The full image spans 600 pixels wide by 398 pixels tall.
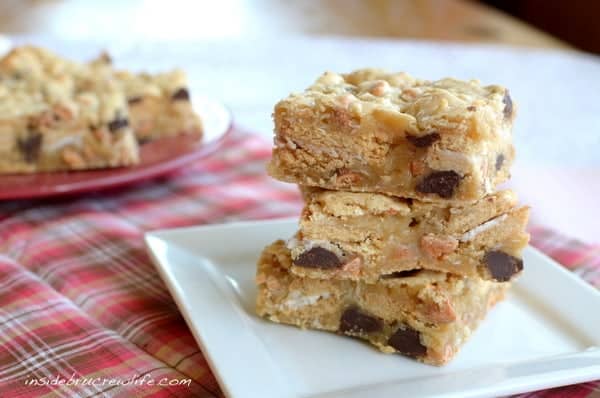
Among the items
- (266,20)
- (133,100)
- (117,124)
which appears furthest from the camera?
(266,20)

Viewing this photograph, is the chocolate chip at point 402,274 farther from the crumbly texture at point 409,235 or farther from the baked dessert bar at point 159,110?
the baked dessert bar at point 159,110

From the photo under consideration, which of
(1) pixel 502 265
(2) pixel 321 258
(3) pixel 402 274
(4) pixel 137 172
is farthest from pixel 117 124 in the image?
(1) pixel 502 265

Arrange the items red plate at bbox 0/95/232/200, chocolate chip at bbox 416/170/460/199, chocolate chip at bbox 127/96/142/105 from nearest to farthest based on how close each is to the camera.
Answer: chocolate chip at bbox 416/170/460/199, red plate at bbox 0/95/232/200, chocolate chip at bbox 127/96/142/105

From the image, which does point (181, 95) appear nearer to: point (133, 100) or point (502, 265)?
point (133, 100)

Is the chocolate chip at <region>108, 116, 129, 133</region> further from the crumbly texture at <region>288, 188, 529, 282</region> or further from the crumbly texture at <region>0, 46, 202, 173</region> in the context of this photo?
the crumbly texture at <region>288, 188, 529, 282</region>

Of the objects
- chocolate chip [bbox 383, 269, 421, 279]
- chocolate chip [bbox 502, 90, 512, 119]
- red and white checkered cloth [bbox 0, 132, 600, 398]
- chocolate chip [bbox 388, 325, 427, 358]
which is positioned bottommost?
red and white checkered cloth [bbox 0, 132, 600, 398]

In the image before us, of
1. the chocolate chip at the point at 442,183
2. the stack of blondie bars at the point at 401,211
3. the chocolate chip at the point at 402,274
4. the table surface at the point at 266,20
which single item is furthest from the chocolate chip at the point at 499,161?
the table surface at the point at 266,20

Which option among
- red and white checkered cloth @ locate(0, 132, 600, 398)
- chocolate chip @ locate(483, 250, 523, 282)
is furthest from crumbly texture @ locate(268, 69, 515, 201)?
red and white checkered cloth @ locate(0, 132, 600, 398)

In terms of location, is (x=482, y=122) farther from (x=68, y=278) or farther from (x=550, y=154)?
(x=550, y=154)
